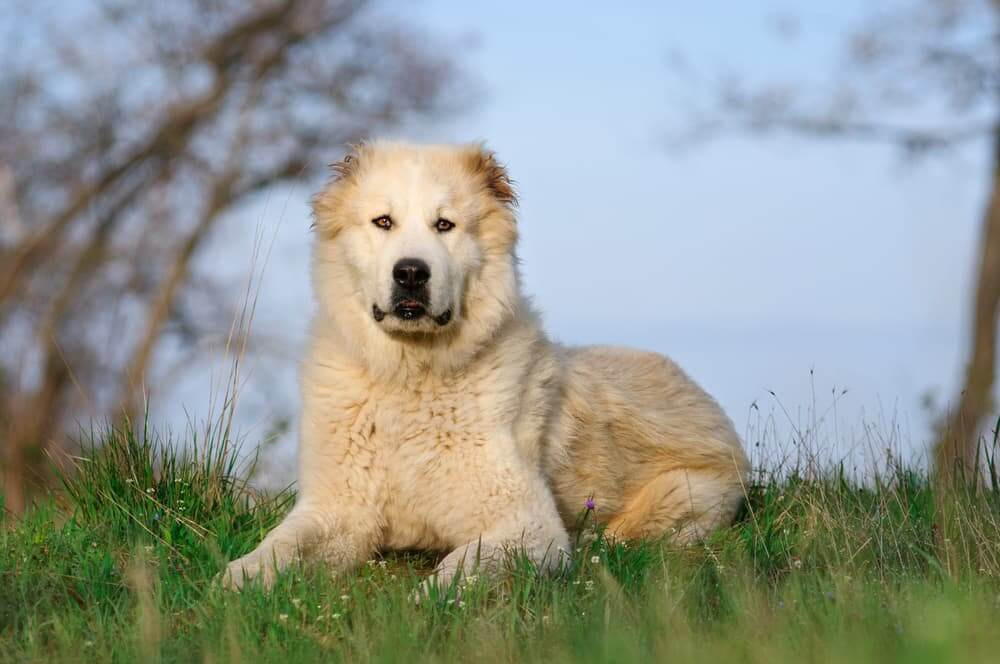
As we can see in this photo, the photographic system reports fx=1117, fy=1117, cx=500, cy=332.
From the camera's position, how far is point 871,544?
495 cm

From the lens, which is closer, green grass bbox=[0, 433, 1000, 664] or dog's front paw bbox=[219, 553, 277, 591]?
green grass bbox=[0, 433, 1000, 664]

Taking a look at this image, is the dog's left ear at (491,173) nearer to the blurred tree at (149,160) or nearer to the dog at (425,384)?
the dog at (425,384)

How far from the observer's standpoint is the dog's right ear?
16.9ft

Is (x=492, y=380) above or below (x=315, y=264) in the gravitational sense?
below

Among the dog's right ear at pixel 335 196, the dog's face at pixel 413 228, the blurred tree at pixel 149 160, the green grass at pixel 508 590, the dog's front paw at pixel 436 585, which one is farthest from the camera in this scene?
the blurred tree at pixel 149 160

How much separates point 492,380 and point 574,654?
1.91 metres

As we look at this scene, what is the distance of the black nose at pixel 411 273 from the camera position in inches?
184

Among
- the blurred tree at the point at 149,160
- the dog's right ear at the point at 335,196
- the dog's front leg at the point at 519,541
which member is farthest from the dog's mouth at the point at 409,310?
the blurred tree at the point at 149,160

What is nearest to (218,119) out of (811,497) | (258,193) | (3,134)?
(258,193)

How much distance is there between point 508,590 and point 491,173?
199 centimetres

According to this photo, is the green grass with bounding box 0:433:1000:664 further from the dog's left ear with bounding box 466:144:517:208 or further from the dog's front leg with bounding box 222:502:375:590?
the dog's left ear with bounding box 466:144:517:208

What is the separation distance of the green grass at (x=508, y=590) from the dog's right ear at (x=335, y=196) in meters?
1.37

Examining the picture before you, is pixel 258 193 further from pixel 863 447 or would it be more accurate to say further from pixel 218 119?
pixel 863 447

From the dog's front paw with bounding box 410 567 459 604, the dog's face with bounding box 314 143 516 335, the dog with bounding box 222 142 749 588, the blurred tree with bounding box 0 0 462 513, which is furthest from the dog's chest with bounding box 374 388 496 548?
the blurred tree with bounding box 0 0 462 513
